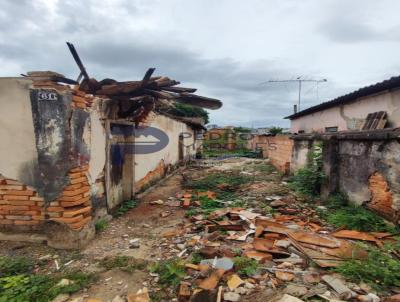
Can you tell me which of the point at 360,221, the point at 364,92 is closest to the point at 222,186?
the point at 360,221

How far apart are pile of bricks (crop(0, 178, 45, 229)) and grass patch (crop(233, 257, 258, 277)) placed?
3.08 metres

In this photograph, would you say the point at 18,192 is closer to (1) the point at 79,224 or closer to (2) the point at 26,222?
(2) the point at 26,222

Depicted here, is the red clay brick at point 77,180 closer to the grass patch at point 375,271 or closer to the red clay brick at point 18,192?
the red clay brick at point 18,192

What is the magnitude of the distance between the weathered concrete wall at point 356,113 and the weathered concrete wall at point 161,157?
282 inches

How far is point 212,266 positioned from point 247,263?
1.42ft

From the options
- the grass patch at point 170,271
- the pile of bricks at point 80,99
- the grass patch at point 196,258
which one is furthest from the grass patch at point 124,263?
the pile of bricks at point 80,99

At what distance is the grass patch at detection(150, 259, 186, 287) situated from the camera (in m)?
2.91

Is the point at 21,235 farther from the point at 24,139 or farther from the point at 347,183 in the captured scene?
the point at 347,183

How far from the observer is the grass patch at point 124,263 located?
328cm

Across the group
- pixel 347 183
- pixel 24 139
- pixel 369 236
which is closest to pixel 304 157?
pixel 347 183

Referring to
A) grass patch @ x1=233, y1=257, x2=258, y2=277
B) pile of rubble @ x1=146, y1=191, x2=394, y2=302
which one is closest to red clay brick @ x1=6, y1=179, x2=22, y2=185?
pile of rubble @ x1=146, y1=191, x2=394, y2=302

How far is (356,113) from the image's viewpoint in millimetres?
9469

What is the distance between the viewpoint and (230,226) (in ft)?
14.4

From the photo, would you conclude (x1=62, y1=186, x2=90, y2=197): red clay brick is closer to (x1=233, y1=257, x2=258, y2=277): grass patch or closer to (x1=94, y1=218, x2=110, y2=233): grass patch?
(x1=94, y1=218, x2=110, y2=233): grass patch
